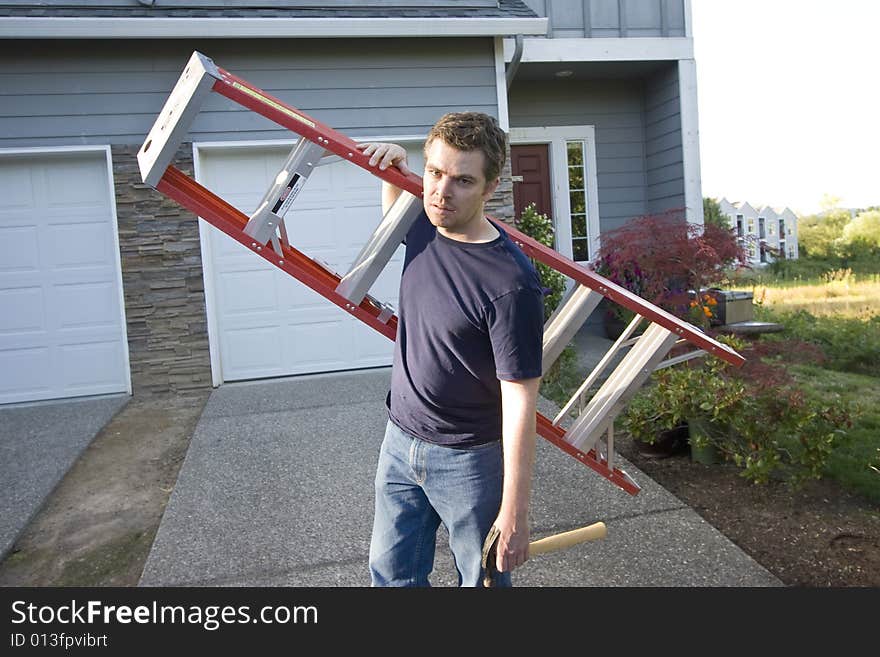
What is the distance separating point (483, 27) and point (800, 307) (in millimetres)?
6951

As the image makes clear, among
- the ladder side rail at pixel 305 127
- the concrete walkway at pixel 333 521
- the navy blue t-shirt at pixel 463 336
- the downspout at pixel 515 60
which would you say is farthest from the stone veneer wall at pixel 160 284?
the navy blue t-shirt at pixel 463 336

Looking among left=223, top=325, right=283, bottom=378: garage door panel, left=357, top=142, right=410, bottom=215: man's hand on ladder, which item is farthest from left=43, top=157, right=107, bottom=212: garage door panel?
left=357, top=142, right=410, bottom=215: man's hand on ladder

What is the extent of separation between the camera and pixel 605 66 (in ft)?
29.2

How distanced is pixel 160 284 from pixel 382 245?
5.11 meters

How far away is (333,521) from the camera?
406 centimetres

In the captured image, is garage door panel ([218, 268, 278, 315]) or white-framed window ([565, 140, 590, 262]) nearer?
garage door panel ([218, 268, 278, 315])

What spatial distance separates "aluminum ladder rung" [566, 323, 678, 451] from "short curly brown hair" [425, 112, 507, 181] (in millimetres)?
1338

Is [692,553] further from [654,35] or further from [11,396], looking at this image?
[654,35]

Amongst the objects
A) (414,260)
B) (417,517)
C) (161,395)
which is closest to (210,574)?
(417,517)

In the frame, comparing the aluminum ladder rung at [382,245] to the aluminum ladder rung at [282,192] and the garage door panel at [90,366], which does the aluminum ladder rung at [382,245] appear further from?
the garage door panel at [90,366]

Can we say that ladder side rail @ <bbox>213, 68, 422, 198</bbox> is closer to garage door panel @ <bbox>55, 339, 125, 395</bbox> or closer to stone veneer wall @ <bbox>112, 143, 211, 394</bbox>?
stone veneer wall @ <bbox>112, 143, 211, 394</bbox>

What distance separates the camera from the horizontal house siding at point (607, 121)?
9.33 m

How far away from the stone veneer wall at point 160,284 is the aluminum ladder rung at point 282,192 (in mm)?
4750

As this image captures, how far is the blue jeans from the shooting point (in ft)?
7.03
